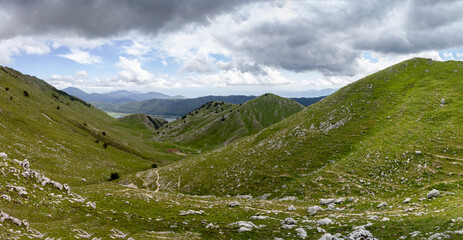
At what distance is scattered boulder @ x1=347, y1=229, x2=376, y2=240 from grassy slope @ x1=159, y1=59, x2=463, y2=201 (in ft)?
66.9

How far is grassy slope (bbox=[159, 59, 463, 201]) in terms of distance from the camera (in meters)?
41.5

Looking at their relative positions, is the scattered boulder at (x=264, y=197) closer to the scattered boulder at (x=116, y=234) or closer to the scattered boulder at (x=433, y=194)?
the scattered boulder at (x=433, y=194)

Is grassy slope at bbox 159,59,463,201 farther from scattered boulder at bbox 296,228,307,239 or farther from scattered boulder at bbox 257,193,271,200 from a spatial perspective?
scattered boulder at bbox 296,228,307,239

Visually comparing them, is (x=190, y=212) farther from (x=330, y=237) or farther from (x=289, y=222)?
(x=330, y=237)

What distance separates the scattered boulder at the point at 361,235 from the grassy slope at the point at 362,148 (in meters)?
20.4

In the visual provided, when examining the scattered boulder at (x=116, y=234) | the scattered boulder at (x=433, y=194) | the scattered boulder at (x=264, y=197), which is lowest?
the scattered boulder at (x=264, y=197)

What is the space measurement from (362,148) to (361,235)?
121 feet

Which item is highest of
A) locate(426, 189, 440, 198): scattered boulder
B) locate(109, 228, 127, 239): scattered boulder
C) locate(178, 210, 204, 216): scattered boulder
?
locate(426, 189, 440, 198): scattered boulder

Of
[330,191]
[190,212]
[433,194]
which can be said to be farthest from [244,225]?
[433,194]

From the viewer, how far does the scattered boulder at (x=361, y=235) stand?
69.8ft

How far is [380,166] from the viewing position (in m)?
44.4

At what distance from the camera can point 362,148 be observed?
52969 mm

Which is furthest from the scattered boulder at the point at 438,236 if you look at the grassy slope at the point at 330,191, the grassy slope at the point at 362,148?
the grassy slope at the point at 362,148

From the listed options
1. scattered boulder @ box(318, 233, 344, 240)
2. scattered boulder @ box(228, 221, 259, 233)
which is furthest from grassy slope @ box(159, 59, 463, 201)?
scattered boulder @ box(318, 233, 344, 240)
